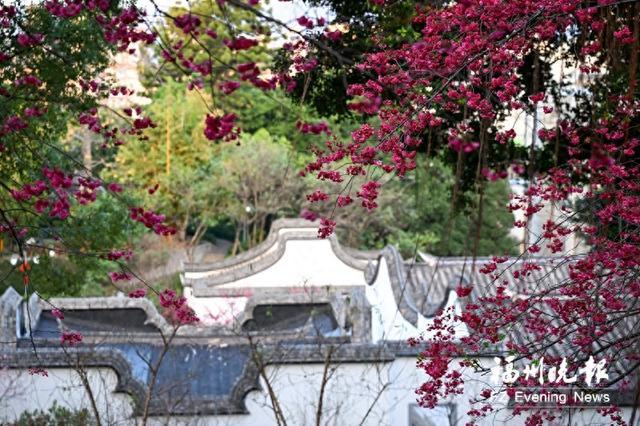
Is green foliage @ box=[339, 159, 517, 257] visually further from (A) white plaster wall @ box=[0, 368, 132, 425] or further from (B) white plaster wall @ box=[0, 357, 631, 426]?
(A) white plaster wall @ box=[0, 368, 132, 425]

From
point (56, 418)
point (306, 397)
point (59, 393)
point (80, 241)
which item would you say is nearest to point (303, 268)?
point (80, 241)

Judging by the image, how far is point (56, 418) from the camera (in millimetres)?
6434

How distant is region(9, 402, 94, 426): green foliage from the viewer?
6.32 meters

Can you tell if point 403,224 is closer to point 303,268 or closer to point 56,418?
point 303,268

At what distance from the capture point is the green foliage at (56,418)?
6.32 meters

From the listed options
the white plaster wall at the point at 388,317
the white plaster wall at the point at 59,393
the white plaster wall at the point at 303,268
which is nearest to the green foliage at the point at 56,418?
the white plaster wall at the point at 59,393

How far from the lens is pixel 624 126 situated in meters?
4.05

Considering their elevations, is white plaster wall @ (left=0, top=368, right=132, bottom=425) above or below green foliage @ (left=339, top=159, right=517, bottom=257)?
below

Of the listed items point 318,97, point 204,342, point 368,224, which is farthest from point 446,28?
point 368,224

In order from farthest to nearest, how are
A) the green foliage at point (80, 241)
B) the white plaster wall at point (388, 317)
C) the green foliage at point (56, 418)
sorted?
the green foliage at point (80, 241), the white plaster wall at point (388, 317), the green foliage at point (56, 418)

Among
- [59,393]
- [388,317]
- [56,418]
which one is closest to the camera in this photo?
[56,418]

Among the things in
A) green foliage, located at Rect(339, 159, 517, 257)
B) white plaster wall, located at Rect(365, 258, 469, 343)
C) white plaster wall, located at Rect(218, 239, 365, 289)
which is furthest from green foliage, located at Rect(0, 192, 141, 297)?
green foliage, located at Rect(339, 159, 517, 257)

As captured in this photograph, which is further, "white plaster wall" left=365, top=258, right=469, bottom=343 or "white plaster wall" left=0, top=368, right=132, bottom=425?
"white plaster wall" left=365, top=258, right=469, bottom=343

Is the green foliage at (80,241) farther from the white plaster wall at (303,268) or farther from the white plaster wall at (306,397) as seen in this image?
the white plaster wall at (303,268)
